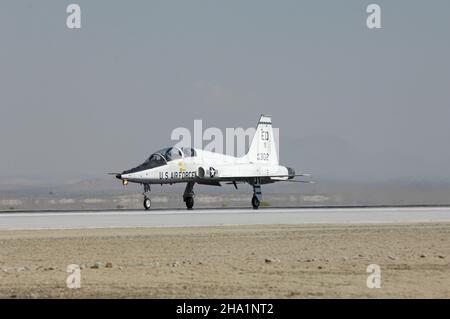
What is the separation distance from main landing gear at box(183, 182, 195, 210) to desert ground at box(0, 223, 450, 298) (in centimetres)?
2087

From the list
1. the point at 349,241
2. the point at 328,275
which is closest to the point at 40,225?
the point at 349,241

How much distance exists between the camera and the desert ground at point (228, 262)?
1762 cm

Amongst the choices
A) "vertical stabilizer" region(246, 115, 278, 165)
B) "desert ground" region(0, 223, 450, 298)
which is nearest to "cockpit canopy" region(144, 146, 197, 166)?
"vertical stabilizer" region(246, 115, 278, 165)

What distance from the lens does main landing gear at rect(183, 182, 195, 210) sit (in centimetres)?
5628

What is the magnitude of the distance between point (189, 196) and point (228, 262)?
1332 inches

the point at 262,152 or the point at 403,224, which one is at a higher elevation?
the point at 262,152

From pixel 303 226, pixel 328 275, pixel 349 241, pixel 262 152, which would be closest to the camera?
pixel 328 275

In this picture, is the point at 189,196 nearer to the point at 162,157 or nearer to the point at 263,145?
the point at 162,157

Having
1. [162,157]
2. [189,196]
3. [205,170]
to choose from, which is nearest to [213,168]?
[205,170]

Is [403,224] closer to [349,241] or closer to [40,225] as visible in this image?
[349,241]

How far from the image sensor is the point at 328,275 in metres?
19.9

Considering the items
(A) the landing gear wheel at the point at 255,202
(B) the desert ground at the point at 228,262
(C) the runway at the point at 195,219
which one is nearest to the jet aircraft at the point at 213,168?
(A) the landing gear wheel at the point at 255,202

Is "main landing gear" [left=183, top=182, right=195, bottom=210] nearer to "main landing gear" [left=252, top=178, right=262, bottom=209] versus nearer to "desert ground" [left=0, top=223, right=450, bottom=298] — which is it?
"main landing gear" [left=252, top=178, right=262, bottom=209]
